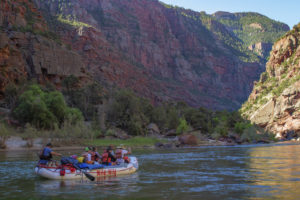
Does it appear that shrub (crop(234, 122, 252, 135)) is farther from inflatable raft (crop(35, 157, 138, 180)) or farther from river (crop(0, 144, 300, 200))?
inflatable raft (crop(35, 157, 138, 180))

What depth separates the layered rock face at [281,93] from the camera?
366 ft

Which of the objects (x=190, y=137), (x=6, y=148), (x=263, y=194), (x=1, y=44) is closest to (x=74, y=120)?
(x=6, y=148)

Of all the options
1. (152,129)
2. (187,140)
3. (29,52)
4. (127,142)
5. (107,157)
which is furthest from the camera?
(29,52)

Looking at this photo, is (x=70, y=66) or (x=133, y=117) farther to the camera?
(x=70, y=66)

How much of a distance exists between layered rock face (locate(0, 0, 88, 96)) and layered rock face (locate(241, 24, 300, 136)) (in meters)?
67.9

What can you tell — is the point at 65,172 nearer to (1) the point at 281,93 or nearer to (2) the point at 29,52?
(2) the point at 29,52

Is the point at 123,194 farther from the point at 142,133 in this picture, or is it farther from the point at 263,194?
the point at 142,133

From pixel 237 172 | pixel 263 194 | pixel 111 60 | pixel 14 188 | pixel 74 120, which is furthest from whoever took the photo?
pixel 111 60

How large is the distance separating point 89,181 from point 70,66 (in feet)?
290

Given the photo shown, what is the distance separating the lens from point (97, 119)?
274 ft

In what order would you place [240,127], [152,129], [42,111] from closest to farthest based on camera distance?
[42,111] → [152,129] → [240,127]

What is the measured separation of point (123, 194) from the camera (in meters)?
17.5

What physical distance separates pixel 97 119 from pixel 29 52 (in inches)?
1289

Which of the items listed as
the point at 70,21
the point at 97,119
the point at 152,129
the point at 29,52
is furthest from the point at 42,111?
the point at 70,21
